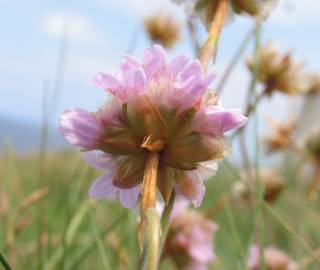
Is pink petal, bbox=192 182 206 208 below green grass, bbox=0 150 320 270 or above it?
above

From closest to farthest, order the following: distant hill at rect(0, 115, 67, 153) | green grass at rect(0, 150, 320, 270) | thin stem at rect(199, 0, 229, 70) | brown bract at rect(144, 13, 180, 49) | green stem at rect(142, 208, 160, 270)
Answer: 1. green stem at rect(142, 208, 160, 270)
2. thin stem at rect(199, 0, 229, 70)
3. green grass at rect(0, 150, 320, 270)
4. distant hill at rect(0, 115, 67, 153)
5. brown bract at rect(144, 13, 180, 49)

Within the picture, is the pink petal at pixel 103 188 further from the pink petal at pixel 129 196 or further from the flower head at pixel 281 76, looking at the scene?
the flower head at pixel 281 76

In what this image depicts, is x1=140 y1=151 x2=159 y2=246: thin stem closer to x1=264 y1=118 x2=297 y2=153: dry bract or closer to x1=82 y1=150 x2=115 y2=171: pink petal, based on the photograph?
x1=82 y1=150 x2=115 y2=171: pink petal

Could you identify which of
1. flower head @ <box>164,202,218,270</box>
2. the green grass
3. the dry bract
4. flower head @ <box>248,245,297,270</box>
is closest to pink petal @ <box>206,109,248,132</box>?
the green grass

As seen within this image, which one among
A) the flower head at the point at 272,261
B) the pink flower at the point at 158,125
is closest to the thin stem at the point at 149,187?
the pink flower at the point at 158,125

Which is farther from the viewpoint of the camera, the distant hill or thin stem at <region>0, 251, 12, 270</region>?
the distant hill

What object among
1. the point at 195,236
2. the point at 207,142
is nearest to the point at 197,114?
the point at 207,142
